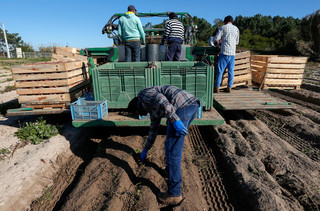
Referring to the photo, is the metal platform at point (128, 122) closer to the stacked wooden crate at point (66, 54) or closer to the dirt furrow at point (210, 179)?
the dirt furrow at point (210, 179)

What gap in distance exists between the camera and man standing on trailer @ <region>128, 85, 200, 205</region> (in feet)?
9.00

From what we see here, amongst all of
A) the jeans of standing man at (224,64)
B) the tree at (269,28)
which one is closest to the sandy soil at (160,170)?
the jeans of standing man at (224,64)

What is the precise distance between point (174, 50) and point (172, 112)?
13.3ft

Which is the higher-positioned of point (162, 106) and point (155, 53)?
point (155, 53)

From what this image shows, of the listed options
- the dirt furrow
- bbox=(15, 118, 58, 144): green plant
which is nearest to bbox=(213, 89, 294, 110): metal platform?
the dirt furrow

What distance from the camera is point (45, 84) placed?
5.21 m

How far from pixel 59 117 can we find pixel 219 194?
195 inches

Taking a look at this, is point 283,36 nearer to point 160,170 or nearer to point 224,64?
point 224,64

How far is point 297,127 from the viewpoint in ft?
18.7

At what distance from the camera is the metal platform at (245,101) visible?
5391 millimetres

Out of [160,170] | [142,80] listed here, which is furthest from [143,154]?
[142,80]

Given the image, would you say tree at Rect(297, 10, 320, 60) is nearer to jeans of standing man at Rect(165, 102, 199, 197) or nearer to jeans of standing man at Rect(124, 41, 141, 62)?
jeans of standing man at Rect(124, 41, 141, 62)

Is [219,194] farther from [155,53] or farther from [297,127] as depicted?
[155,53]

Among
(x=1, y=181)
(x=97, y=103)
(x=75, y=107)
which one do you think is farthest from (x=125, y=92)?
(x=1, y=181)
